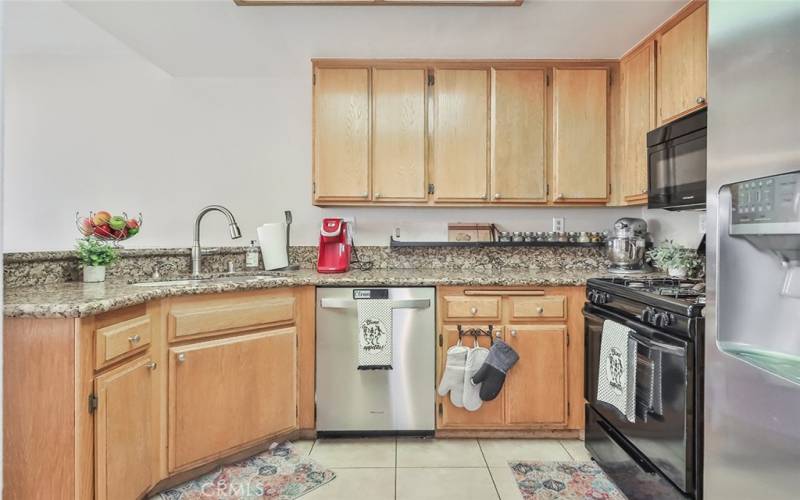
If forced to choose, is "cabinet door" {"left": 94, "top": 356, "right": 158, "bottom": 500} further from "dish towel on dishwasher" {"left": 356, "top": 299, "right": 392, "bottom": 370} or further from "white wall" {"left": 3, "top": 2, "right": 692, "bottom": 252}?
"white wall" {"left": 3, "top": 2, "right": 692, "bottom": 252}

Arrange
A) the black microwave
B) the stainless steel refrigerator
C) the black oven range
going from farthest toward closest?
the black microwave, the black oven range, the stainless steel refrigerator

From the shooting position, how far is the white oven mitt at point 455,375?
218cm

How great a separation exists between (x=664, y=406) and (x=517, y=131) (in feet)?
5.61

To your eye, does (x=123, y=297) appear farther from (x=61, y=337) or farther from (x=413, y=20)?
(x=413, y=20)

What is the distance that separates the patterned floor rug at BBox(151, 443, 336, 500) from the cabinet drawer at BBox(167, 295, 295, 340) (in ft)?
2.21

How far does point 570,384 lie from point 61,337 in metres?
2.25

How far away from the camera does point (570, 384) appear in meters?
2.23

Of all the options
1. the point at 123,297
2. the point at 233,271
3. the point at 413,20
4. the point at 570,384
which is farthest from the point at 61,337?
the point at 570,384

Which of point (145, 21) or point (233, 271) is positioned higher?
point (145, 21)

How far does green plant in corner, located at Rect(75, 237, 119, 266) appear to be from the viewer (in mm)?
1906

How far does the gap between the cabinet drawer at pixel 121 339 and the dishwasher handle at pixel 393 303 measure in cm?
82

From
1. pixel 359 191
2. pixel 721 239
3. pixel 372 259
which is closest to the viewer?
pixel 721 239

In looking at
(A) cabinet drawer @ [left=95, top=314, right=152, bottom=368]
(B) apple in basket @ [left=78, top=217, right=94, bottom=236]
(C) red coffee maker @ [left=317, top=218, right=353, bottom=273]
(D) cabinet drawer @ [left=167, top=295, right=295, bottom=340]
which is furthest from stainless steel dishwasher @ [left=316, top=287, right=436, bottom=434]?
(B) apple in basket @ [left=78, top=217, right=94, bottom=236]

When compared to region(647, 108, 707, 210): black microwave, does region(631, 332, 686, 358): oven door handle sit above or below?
below
